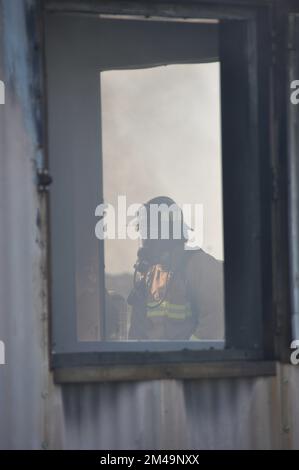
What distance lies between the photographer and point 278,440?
447cm

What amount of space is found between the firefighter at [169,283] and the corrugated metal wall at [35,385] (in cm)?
59

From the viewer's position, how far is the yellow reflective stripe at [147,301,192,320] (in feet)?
16.5

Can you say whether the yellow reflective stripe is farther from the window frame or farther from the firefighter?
the window frame

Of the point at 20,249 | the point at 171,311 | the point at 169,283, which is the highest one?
the point at 20,249

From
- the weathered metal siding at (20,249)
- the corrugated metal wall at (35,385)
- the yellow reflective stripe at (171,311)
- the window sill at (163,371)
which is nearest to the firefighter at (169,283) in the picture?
the yellow reflective stripe at (171,311)

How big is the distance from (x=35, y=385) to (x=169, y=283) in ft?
3.77

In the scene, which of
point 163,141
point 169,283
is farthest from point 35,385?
point 163,141

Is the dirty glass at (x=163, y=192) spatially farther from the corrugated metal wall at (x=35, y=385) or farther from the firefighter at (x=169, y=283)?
the corrugated metal wall at (x=35, y=385)

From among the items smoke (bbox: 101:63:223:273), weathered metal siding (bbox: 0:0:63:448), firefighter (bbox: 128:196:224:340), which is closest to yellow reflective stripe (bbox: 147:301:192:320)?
firefighter (bbox: 128:196:224:340)

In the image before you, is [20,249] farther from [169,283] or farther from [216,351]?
[169,283]

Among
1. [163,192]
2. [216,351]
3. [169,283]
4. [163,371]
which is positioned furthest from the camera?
[169,283]

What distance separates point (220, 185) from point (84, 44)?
94cm

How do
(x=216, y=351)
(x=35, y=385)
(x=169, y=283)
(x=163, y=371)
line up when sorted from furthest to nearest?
(x=169, y=283)
(x=216, y=351)
(x=163, y=371)
(x=35, y=385)

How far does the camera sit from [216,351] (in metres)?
4.48
